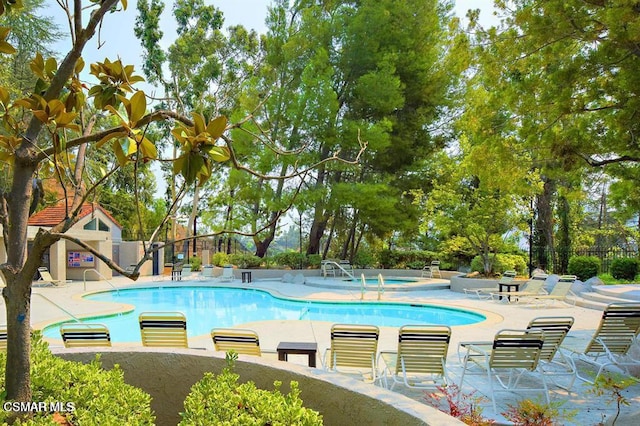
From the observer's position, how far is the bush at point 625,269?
628 inches

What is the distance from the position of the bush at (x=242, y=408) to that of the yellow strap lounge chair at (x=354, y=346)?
2.77 m

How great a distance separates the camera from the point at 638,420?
354 cm


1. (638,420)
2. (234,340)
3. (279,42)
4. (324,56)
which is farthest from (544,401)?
(279,42)

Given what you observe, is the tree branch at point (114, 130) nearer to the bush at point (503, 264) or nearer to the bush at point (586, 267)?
the bush at point (586, 267)

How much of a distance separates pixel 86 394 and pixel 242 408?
89cm

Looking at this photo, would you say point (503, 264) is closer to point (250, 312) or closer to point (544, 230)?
point (544, 230)

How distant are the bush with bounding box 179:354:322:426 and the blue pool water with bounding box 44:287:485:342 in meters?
8.35

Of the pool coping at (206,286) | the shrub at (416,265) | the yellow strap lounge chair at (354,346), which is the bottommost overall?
the pool coping at (206,286)

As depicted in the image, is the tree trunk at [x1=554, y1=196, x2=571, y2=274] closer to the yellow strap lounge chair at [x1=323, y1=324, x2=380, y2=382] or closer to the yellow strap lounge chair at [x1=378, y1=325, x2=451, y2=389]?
the yellow strap lounge chair at [x1=378, y1=325, x2=451, y2=389]

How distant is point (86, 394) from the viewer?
8.43ft

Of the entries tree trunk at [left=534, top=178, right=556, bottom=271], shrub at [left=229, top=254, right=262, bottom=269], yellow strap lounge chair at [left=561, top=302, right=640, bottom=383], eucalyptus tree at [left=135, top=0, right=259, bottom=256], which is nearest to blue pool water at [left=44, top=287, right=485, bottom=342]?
shrub at [left=229, top=254, right=262, bottom=269]

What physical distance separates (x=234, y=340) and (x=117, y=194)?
27.8 meters

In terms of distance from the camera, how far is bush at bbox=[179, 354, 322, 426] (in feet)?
7.26

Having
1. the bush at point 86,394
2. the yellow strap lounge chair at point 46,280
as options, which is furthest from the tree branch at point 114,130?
the yellow strap lounge chair at point 46,280
